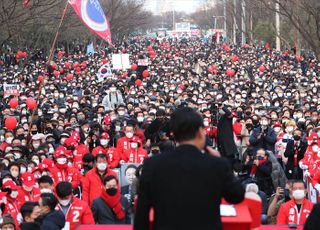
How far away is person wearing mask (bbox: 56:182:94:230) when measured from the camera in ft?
22.1

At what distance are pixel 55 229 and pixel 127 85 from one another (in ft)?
68.1

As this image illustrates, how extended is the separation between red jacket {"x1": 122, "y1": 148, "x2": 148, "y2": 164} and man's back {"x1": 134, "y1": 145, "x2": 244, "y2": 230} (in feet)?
26.7

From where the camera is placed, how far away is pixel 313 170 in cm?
1043

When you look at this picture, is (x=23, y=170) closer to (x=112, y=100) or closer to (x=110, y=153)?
(x=110, y=153)

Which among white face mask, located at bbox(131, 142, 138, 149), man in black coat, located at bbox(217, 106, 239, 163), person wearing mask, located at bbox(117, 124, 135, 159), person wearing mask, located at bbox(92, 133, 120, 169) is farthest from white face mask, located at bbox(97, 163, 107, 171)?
man in black coat, located at bbox(217, 106, 239, 163)

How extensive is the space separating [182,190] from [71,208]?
149 inches

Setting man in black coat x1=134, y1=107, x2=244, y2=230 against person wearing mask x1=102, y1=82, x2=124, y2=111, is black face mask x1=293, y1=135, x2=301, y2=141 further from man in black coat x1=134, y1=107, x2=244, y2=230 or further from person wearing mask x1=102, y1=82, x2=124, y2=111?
man in black coat x1=134, y1=107, x2=244, y2=230

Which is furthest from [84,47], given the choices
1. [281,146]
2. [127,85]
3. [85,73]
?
[281,146]

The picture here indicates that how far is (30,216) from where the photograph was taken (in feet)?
21.9

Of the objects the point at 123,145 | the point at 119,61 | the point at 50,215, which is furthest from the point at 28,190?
the point at 119,61

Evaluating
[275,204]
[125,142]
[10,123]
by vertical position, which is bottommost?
[275,204]

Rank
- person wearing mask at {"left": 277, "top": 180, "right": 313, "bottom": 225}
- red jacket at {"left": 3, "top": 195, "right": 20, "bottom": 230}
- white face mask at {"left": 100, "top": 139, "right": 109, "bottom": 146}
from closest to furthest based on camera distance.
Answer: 1. person wearing mask at {"left": 277, "top": 180, "right": 313, "bottom": 225}
2. red jacket at {"left": 3, "top": 195, "right": 20, "bottom": 230}
3. white face mask at {"left": 100, "top": 139, "right": 109, "bottom": 146}

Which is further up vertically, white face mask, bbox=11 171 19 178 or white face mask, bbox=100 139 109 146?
white face mask, bbox=100 139 109 146

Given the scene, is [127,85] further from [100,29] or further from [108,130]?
[108,130]
